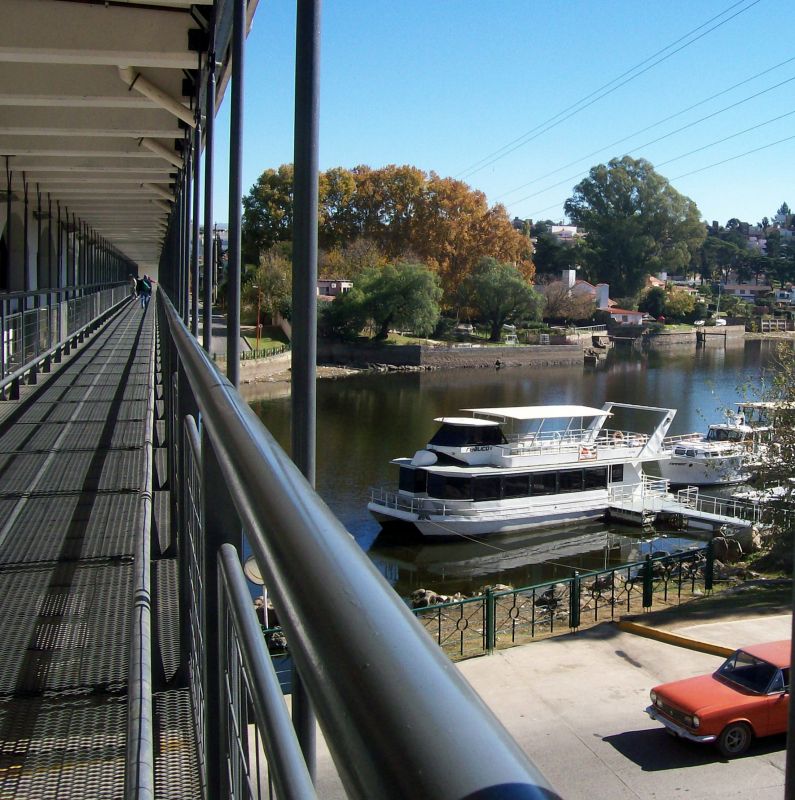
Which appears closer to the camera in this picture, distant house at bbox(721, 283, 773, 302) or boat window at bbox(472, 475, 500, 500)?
boat window at bbox(472, 475, 500, 500)

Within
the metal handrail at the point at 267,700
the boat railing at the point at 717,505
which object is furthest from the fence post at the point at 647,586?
the metal handrail at the point at 267,700

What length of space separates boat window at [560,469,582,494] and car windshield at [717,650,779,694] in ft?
43.3

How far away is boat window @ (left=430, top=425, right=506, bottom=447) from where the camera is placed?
21.6 metres

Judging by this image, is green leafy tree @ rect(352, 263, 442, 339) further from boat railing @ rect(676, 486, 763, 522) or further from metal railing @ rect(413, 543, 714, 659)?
metal railing @ rect(413, 543, 714, 659)

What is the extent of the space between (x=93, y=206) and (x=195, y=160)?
28.3 ft

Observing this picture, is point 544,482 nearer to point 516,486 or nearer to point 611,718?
point 516,486

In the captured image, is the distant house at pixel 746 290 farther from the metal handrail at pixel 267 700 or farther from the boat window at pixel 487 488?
the metal handrail at pixel 267 700

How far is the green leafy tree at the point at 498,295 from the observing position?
185 ft

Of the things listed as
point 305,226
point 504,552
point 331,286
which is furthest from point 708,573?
point 331,286

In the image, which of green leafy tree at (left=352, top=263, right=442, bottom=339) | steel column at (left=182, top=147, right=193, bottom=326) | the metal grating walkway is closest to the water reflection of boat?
steel column at (left=182, top=147, right=193, bottom=326)

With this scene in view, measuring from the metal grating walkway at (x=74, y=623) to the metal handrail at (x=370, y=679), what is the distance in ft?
3.65

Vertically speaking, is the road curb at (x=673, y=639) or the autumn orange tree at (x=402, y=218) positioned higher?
the autumn orange tree at (x=402, y=218)

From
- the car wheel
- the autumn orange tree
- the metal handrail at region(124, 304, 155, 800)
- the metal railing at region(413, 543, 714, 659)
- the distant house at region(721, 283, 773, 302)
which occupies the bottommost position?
the metal railing at region(413, 543, 714, 659)

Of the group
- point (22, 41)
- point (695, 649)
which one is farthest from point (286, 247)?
point (22, 41)
